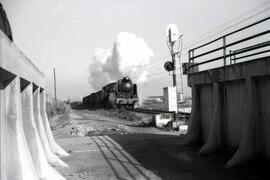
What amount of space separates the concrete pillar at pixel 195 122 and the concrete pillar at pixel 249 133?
10.8 feet

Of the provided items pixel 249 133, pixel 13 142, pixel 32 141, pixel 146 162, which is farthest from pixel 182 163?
pixel 13 142

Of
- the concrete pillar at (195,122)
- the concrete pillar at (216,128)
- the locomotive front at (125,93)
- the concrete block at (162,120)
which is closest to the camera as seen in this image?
the concrete pillar at (216,128)

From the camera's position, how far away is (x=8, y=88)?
5.24 m

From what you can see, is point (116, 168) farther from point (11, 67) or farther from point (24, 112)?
point (11, 67)

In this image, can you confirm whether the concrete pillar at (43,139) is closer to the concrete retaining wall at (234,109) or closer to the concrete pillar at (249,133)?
the concrete retaining wall at (234,109)

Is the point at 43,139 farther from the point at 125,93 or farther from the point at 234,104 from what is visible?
the point at 125,93

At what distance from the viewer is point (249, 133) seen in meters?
7.62

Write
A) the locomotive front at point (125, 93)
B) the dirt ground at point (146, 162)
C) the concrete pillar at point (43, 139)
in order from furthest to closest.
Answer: the locomotive front at point (125, 93) → the concrete pillar at point (43, 139) → the dirt ground at point (146, 162)

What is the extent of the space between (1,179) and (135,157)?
226 inches

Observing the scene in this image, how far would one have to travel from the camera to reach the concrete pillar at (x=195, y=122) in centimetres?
1112

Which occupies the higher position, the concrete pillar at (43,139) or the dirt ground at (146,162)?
the concrete pillar at (43,139)

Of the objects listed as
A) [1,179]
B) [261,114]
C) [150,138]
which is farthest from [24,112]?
[150,138]

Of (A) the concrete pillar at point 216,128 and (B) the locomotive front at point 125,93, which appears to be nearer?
(A) the concrete pillar at point 216,128

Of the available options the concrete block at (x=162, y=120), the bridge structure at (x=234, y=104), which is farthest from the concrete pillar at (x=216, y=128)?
the concrete block at (x=162, y=120)
